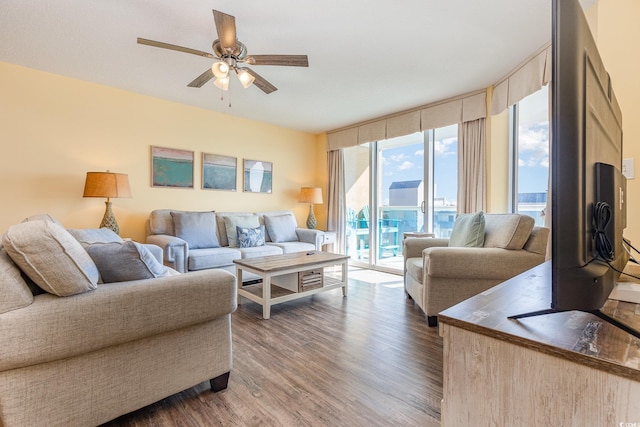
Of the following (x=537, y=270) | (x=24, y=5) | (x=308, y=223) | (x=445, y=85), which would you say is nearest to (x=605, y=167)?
(x=537, y=270)

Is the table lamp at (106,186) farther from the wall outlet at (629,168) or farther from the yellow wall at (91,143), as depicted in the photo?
the wall outlet at (629,168)

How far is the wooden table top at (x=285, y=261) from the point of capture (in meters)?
2.71

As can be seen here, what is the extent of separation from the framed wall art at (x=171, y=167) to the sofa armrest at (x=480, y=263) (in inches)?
132

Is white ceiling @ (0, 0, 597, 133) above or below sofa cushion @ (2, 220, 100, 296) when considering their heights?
above

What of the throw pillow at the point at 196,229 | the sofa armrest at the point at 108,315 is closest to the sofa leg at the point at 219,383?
the sofa armrest at the point at 108,315

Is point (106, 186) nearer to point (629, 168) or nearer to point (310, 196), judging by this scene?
point (310, 196)

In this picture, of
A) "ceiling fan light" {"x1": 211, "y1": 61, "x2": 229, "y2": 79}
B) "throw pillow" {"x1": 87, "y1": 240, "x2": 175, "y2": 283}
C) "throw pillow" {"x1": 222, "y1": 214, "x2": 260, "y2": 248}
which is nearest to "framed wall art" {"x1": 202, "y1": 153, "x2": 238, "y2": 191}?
"throw pillow" {"x1": 222, "y1": 214, "x2": 260, "y2": 248}

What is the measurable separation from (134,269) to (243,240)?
244 centimetres

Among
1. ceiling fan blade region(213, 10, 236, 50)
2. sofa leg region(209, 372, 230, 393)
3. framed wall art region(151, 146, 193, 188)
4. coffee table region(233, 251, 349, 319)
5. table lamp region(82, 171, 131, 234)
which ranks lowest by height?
sofa leg region(209, 372, 230, 393)

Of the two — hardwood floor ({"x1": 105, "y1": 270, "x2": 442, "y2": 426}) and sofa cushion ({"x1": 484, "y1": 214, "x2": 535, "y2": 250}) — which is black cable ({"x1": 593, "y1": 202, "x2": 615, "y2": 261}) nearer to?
hardwood floor ({"x1": 105, "y1": 270, "x2": 442, "y2": 426})

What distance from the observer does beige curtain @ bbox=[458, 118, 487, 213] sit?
11.1ft

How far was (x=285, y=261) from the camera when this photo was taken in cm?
298

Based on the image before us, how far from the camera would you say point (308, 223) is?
5.18m

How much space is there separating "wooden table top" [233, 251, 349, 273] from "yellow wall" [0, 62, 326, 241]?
5.64 feet
